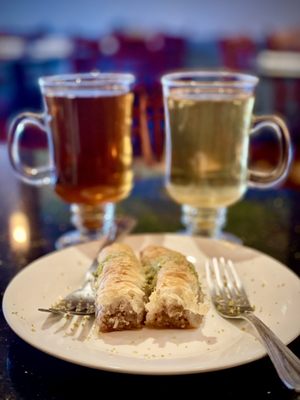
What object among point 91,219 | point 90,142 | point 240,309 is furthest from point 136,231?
point 240,309

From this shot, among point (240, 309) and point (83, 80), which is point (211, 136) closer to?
point (83, 80)

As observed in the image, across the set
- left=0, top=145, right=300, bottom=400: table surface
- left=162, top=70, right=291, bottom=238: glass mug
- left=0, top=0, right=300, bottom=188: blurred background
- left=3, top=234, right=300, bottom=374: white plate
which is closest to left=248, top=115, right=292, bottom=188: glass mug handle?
left=162, top=70, right=291, bottom=238: glass mug

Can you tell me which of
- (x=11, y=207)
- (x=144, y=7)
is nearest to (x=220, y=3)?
(x=144, y=7)

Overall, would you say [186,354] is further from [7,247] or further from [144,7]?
[144,7]

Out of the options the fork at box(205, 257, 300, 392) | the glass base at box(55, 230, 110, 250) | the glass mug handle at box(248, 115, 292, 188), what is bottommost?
the glass base at box(55, 230, 110, 250)

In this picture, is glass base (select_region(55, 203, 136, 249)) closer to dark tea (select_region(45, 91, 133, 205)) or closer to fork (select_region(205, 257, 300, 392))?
dark tea (select_region(45, 91, 133, 205))

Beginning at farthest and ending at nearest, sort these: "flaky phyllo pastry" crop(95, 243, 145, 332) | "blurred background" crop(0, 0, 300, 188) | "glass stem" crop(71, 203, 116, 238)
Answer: "blurred background" crop(0, 0, 300, 188), "glass stem" crop(71, 203, 116, 238), "flaky phyllo pastry" crop(95, 243, 145, 332)

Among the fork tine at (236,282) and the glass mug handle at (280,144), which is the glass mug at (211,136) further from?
the fork tine at (236,282)
